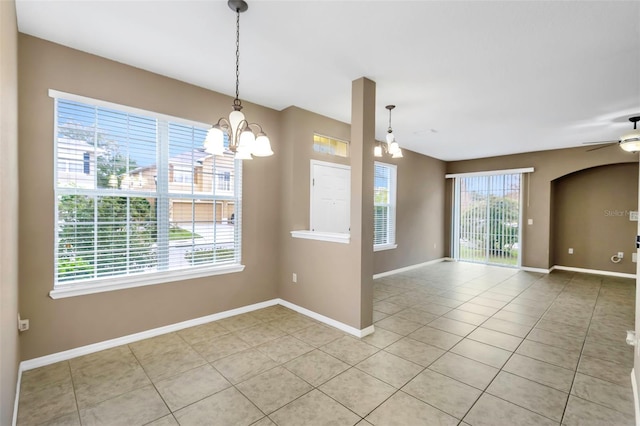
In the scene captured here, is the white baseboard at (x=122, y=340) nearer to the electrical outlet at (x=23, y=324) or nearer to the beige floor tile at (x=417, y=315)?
the electrical outlet at (x=23, y=324)

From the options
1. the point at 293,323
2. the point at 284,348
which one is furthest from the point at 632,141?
the point at 284,348

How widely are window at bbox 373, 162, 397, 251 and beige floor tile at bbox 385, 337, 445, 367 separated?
110 inches

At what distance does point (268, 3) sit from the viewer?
2.03m

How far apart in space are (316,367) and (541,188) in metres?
6.43

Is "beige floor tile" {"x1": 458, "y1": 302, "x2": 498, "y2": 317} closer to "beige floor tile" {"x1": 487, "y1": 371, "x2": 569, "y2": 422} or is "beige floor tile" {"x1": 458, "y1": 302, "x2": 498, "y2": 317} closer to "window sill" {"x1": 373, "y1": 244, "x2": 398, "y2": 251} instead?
"beige floor tile" {"x1": 487, "y1": 371, "x2": 569, "y2": 422}

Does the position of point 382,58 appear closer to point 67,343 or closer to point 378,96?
point 378,96

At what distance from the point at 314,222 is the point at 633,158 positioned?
598 cm

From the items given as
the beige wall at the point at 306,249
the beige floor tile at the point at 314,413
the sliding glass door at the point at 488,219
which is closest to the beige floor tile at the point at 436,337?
the beige wall at the point at 306,249

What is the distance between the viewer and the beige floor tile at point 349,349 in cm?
269

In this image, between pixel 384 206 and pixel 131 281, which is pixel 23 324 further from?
pixel 384 206

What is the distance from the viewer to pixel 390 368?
8.29ft

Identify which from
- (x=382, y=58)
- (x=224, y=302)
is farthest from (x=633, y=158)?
(x=224, y=302)

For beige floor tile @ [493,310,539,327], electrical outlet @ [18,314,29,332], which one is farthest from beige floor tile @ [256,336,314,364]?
beige floor tile @ [493,310,539,327]

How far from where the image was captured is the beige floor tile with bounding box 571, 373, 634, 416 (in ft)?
6.77
